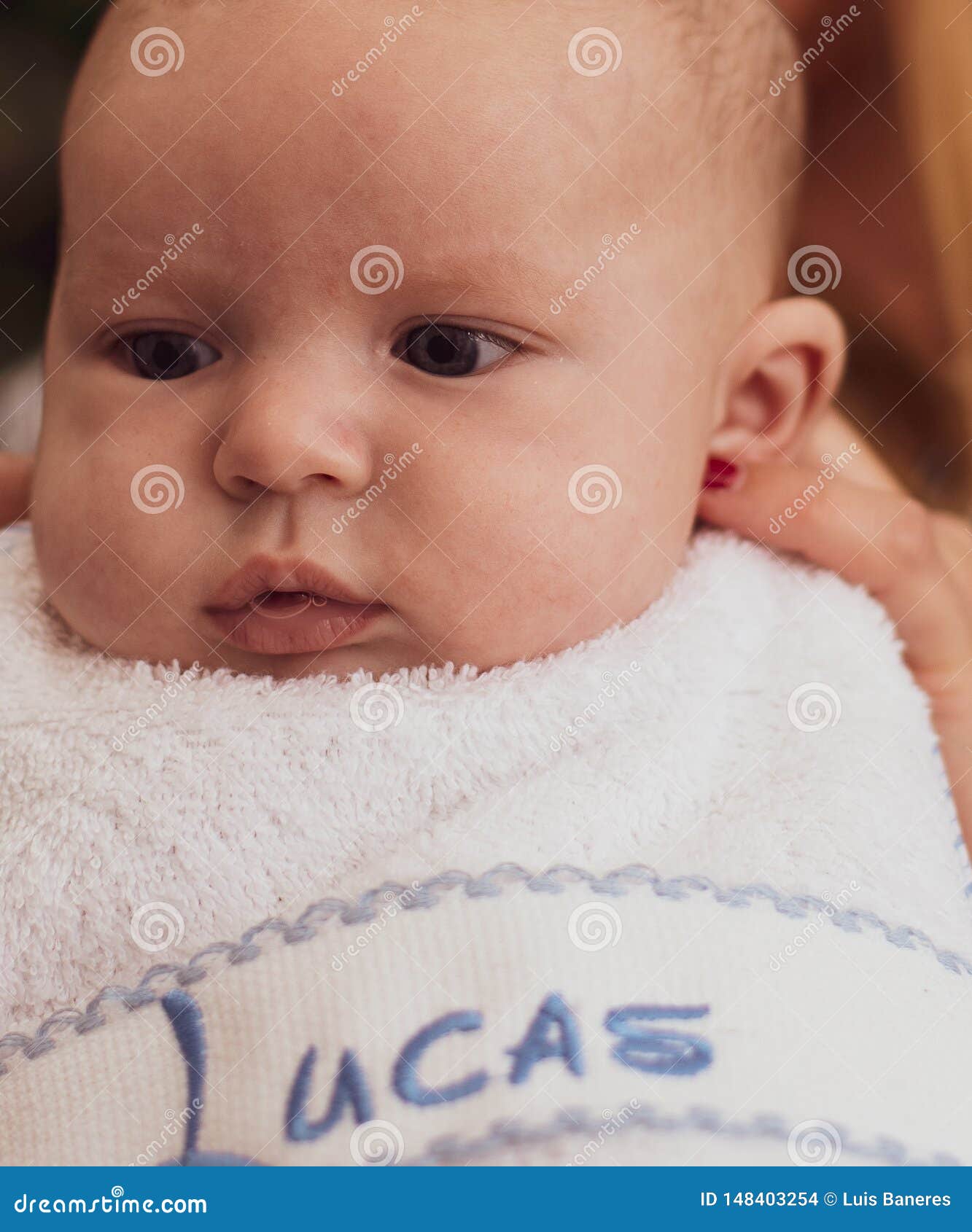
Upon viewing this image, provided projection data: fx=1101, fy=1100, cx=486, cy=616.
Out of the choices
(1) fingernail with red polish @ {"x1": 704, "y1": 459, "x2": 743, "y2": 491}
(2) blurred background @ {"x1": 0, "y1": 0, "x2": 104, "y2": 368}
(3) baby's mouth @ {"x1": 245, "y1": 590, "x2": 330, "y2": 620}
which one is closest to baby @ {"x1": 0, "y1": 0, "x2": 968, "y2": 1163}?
(3) baby's mouth @ {"x1": 245, "y1": 590, "x2": 330, "y2": 620}

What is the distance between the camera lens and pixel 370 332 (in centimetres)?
80

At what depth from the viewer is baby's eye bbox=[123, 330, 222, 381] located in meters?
0.85

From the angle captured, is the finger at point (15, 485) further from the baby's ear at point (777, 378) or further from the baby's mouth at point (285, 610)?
the baby's ear at point (777, 378)

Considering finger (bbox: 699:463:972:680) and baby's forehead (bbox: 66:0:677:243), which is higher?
baby's forehead (bbox: 66:0:677:243)

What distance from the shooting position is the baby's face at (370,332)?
0.77m

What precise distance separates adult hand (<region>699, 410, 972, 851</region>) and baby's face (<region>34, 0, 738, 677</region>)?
0.62ft

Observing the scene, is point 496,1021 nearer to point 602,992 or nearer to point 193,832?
point 602,992

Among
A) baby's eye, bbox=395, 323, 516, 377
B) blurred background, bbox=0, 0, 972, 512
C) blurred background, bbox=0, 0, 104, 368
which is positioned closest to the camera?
baby's eye, bbox=395, 323, 516, 377

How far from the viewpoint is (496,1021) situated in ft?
2.18

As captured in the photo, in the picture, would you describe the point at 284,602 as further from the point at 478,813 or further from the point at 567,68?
the point at 567,68

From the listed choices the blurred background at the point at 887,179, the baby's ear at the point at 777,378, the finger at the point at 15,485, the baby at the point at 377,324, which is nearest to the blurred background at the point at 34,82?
the blurred background at the point at 887,179

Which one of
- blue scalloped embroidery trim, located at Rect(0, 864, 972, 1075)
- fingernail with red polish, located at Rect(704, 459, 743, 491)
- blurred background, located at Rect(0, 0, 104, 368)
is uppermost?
blurred background, located at Rect(0, 0, 104, 368)

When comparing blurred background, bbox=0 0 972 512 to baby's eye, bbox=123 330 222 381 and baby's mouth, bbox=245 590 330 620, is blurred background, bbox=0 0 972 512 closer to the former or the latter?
baby's eye, bbox=123 330 222 381
